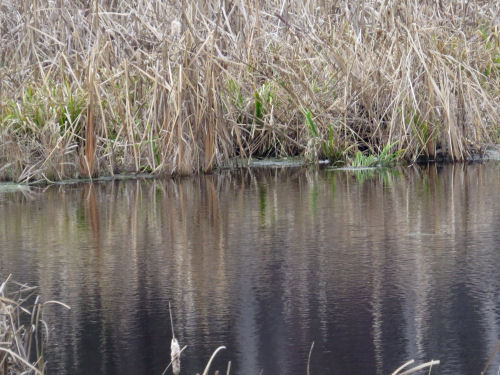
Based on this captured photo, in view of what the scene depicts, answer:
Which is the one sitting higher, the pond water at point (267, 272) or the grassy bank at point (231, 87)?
the grassy bank at point (231, 87)

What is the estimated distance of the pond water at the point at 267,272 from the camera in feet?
13.8

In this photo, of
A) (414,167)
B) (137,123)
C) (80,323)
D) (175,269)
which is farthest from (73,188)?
(80,323)

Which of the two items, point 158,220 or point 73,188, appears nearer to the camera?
point 158,220

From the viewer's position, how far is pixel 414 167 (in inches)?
424

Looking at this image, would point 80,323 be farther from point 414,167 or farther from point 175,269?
point 414,167

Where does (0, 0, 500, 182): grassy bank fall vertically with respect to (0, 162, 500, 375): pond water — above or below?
above

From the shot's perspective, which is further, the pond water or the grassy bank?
the grassy bank

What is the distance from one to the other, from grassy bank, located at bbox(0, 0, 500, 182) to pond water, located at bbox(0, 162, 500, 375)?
0.92 metres

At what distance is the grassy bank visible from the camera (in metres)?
10.1

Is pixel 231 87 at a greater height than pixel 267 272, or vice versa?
pixel 231 87

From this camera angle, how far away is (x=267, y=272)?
5625mm

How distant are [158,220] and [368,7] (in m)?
5.28

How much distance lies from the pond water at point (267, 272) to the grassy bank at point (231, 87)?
924 mm

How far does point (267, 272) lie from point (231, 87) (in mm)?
6051
